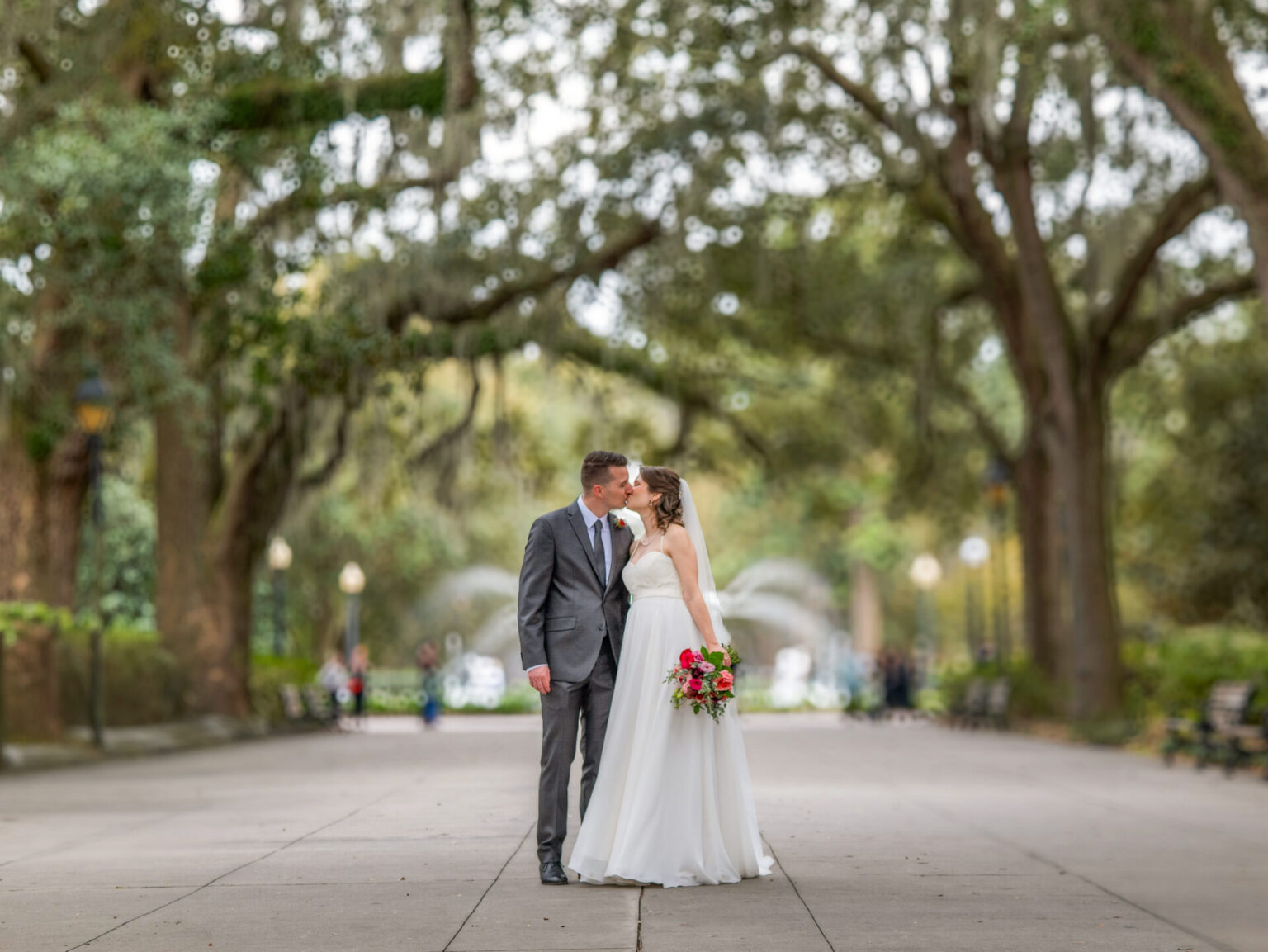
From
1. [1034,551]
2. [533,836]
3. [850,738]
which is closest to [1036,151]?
[1034,551]

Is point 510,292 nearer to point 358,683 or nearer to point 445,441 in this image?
point 445,441

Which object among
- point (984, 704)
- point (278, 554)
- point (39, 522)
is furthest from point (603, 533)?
point (278, 554)

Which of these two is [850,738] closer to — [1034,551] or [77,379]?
[1034,551]

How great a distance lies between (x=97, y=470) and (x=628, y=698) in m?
13.0

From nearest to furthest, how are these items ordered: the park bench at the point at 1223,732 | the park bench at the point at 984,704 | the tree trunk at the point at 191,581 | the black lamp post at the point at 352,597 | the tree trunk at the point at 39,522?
the park bench at the point at 1223,732 < the tree trunk at the point at 39,522 < the tree trunk at the point at 191,581 < the park bench at the point at 984,704 < the black lamp post at the point at 352,597

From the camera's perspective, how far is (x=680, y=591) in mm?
8633

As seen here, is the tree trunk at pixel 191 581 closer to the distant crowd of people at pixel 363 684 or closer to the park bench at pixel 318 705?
the park bench at pixel 318 705

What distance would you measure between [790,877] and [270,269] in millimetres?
15960

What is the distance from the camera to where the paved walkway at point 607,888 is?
682 cm

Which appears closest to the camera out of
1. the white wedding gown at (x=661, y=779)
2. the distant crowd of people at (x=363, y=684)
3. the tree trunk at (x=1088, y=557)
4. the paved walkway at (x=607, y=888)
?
the paved walkway at (x=607, y=888)

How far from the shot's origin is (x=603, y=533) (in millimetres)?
8586

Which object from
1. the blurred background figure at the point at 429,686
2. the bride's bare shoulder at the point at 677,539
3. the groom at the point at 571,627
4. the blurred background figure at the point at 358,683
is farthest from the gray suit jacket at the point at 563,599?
the blurred background figure at the point at 358,683

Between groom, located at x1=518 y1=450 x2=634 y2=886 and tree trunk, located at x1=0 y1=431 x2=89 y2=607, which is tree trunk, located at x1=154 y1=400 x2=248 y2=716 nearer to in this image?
tree trunk, located at x1=0 y1=431 x2=89 y2=607

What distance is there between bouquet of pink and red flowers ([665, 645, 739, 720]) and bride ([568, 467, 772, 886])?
133 mm
